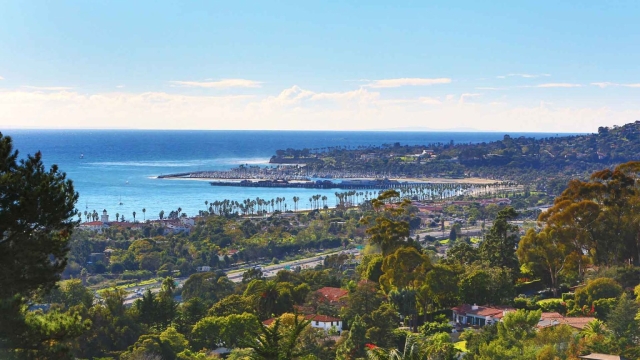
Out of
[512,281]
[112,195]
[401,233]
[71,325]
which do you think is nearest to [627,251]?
[512,281]

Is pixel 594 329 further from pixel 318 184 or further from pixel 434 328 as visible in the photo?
pixel 318 184

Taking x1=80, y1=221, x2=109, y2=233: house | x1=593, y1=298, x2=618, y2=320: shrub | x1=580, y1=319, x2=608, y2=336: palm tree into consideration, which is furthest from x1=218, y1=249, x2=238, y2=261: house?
x1=580, y1=319, x2=608, y2=336: palm tree

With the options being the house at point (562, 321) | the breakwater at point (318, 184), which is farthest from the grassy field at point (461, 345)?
A: the breakwater at point (318, 184)

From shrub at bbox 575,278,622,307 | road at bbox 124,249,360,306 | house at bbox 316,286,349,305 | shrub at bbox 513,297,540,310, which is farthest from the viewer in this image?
road at bbox 124,249,360,306

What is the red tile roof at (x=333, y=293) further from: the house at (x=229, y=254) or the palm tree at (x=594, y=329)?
the house at (x=229, y=254)

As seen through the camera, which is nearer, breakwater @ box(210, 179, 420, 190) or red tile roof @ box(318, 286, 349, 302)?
red tile roof @ box(318, 286, 349, 302)

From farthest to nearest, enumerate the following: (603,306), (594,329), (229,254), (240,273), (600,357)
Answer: (229,254)
(240,273)
(603,306)
(594,329)
(600,357)

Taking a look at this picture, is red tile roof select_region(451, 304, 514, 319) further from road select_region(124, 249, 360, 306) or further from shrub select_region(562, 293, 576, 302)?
road select_region(124, 249, 360, 306)

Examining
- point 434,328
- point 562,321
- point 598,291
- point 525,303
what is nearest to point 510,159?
point 525,303
